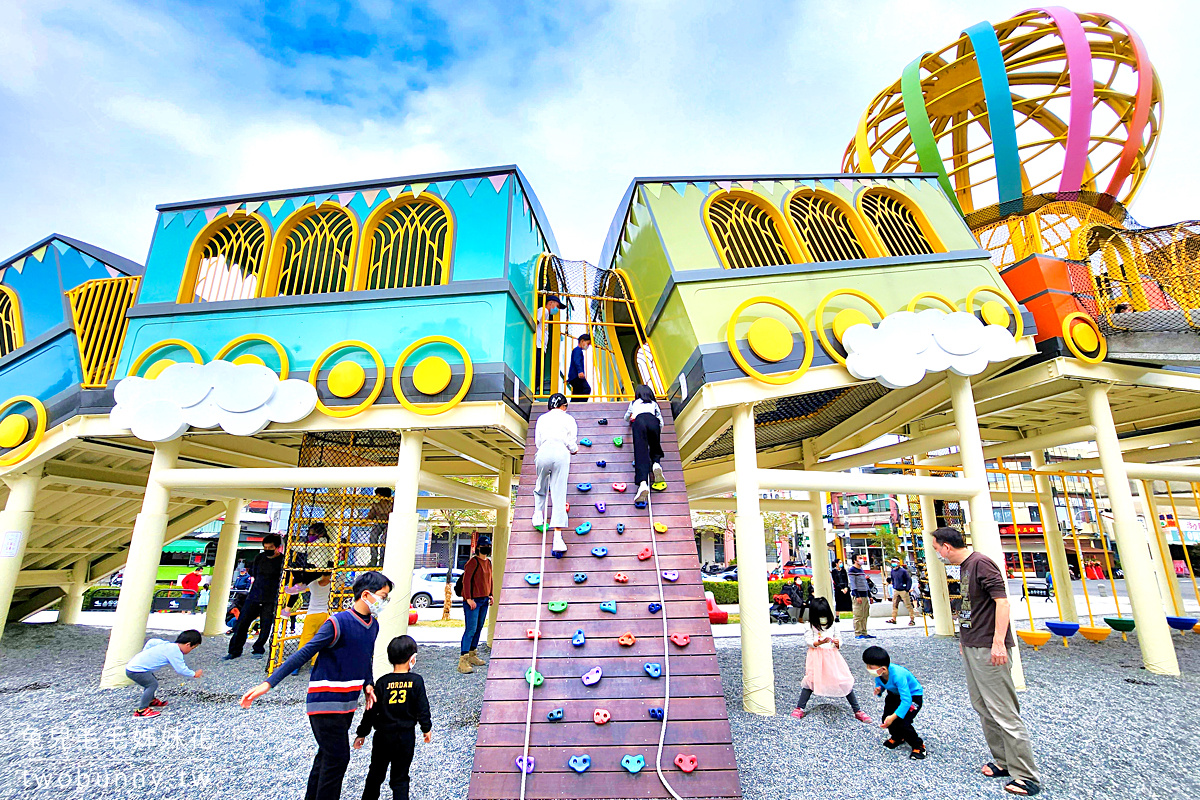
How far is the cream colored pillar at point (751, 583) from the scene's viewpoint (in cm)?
638

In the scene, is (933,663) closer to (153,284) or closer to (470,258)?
(470,258)

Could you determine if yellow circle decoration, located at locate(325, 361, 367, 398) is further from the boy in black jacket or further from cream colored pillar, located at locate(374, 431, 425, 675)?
the boy in black jacket

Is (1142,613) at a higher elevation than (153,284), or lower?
lower

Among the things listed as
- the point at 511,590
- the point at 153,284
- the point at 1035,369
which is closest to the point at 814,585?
the point at 1035,369

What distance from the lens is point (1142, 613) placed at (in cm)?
803

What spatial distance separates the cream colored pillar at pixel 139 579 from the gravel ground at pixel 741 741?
406mm

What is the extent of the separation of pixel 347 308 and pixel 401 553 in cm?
355

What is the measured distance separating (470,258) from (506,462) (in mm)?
4671

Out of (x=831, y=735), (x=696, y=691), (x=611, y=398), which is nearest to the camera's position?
(x=696, y=691)

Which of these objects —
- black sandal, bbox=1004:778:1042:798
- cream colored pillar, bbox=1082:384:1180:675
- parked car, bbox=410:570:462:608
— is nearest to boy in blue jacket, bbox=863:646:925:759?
black sandal, bbox=1004:778:1042:798

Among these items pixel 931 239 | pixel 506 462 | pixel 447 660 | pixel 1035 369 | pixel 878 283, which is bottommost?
pixel 447 660

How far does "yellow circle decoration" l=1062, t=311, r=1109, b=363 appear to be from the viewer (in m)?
8.30

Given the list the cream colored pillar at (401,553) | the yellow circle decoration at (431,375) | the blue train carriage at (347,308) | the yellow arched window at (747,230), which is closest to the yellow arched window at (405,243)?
the blue train carriage at (347,308)

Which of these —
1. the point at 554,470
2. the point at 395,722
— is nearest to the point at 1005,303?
the point at 554,470
